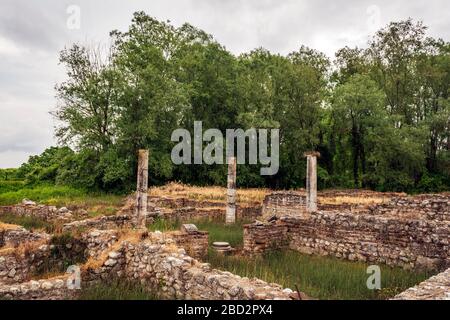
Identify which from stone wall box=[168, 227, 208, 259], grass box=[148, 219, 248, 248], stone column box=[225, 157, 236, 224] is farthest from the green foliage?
stone wall box=[168, 227, 208, 259]

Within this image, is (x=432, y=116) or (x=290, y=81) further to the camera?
(x=290, y=81)

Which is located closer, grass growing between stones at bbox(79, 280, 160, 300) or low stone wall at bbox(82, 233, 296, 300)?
low stone wall at bbox(82, 233, 296, 300)

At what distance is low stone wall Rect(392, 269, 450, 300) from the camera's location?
6586mm

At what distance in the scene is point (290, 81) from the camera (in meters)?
44.0

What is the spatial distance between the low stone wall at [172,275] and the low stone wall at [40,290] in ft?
2.58

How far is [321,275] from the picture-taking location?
10.6m

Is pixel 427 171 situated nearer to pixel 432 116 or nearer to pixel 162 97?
pixel 432 116

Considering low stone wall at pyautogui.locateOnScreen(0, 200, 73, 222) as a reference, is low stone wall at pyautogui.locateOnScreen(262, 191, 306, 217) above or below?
above

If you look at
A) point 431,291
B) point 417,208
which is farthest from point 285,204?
point 431,291

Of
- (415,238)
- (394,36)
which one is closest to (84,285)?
(415,238)

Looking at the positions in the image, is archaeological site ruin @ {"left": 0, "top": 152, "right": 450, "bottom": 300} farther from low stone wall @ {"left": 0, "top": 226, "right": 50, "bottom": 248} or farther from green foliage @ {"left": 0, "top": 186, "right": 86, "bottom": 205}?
green foliage @ {"left": 0, "top": 186, "right": 86, "bottom": 205}

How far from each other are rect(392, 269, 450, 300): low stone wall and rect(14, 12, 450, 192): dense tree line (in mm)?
30303

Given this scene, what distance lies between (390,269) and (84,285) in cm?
805

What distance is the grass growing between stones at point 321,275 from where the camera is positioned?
30.6 feet
